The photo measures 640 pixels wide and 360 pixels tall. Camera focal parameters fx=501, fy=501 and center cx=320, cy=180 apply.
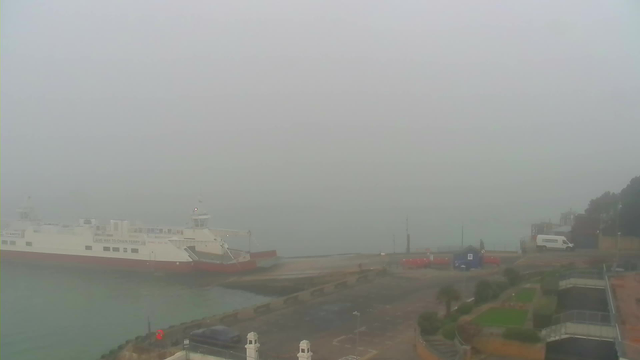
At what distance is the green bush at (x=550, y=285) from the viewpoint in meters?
9.09

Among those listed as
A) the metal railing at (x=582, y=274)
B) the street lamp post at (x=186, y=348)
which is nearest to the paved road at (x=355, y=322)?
the street lamp post at (x=186, y=348)

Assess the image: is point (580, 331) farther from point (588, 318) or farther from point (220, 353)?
point (220, 353)

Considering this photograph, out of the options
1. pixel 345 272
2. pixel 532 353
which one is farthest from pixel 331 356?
pixel 345 272

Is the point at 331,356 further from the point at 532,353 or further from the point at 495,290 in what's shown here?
the point at 495,290

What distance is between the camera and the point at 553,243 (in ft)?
57.7

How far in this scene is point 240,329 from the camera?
967 centimetres

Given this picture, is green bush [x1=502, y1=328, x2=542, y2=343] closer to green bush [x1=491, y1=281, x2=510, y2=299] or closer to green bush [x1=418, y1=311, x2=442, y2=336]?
green bush [x1=418, y1=311, x2=442, y2=336]

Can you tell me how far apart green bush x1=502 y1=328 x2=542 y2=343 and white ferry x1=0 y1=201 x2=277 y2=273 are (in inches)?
676

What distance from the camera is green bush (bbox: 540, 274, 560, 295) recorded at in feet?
29.8

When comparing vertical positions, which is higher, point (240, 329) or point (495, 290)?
point (495, 290)

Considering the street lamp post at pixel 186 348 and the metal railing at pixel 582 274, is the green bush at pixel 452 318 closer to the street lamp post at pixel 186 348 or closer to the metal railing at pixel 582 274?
the metal railing at pixel 582 274

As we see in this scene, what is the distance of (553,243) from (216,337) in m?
13.5

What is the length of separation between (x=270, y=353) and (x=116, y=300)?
11.4 metres

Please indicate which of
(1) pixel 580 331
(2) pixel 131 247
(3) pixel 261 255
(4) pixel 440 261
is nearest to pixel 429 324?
(1) pixel 580 331
